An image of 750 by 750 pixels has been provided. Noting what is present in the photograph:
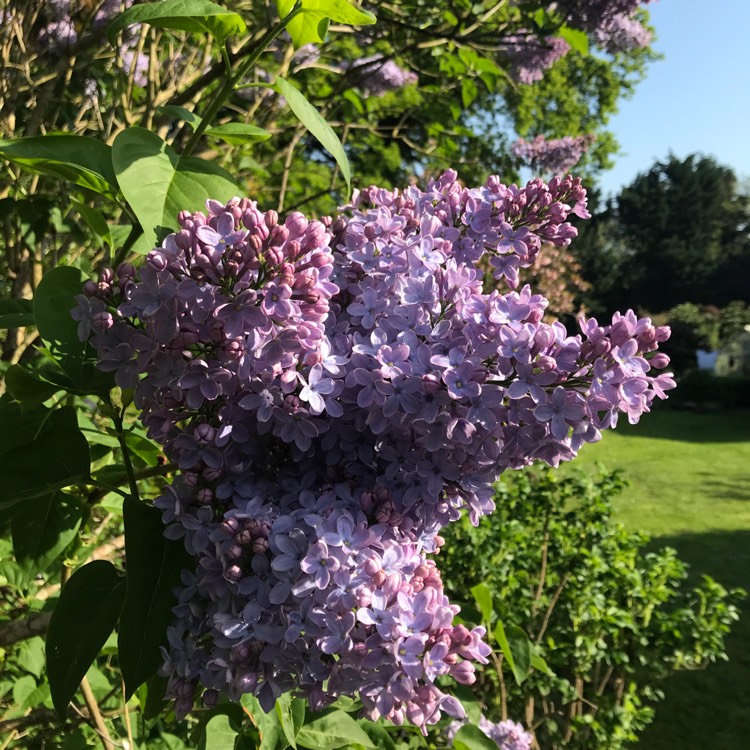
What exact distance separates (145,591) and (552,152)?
4.66m

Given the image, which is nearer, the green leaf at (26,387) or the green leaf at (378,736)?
the green leaf at (26,387)

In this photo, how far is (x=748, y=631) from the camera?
626 centimetres

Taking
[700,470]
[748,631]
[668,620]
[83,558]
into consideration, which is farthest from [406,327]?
[700,470]

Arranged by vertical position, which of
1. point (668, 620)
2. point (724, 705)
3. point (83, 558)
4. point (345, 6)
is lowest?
point (724, 705)

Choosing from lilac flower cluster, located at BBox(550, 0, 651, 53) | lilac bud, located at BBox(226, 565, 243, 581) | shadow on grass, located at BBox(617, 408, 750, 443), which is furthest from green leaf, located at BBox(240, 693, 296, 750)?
shadow on grass, located at BBox(617, 408, 750, 443)

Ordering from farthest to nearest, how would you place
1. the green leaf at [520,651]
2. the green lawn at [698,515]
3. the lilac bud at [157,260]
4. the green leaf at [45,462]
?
the green lawn at [698,515]
the green leaf at [520,651]
the green leaf at [45,462]
the lilac bud at [157,260]

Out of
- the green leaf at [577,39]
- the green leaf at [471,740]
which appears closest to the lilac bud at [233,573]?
the green leaf at [471,740]

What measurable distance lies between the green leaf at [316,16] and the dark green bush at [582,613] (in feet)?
8.43

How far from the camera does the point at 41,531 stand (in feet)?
3.73

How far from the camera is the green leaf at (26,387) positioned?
1011 mm

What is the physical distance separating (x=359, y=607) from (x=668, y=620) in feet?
10.4

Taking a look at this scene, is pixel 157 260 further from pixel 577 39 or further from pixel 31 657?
pixel 577 39

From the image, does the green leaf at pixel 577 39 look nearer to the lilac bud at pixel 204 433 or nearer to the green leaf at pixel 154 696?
the lilac bud at pixel 204 433

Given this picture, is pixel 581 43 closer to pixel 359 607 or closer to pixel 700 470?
pixel 359 607
